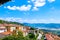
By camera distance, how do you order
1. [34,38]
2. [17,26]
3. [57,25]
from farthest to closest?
1. [17,26]
2. [57,25]
3. [34,38]

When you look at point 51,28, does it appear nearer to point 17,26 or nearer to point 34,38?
point 34,38

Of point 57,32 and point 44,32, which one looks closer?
point 57,32

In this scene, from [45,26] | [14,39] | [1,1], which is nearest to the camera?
[1,1]

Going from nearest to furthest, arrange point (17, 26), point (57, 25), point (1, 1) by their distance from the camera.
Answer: point (1, 1) < point (57, 25) < point (17, 26)

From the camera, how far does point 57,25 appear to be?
8.66m

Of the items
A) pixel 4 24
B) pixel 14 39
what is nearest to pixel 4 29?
pixel 4 24

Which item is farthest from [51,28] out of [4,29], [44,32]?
[4,29]

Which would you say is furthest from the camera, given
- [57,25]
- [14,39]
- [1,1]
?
[57,25]

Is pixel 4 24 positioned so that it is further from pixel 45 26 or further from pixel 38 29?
pixel 45 26

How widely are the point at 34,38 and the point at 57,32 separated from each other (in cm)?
139

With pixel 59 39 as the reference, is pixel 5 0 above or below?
above

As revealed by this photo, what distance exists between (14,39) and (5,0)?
17.6 ft

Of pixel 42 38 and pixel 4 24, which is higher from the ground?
pixel 4 24

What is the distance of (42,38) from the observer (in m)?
8.34
